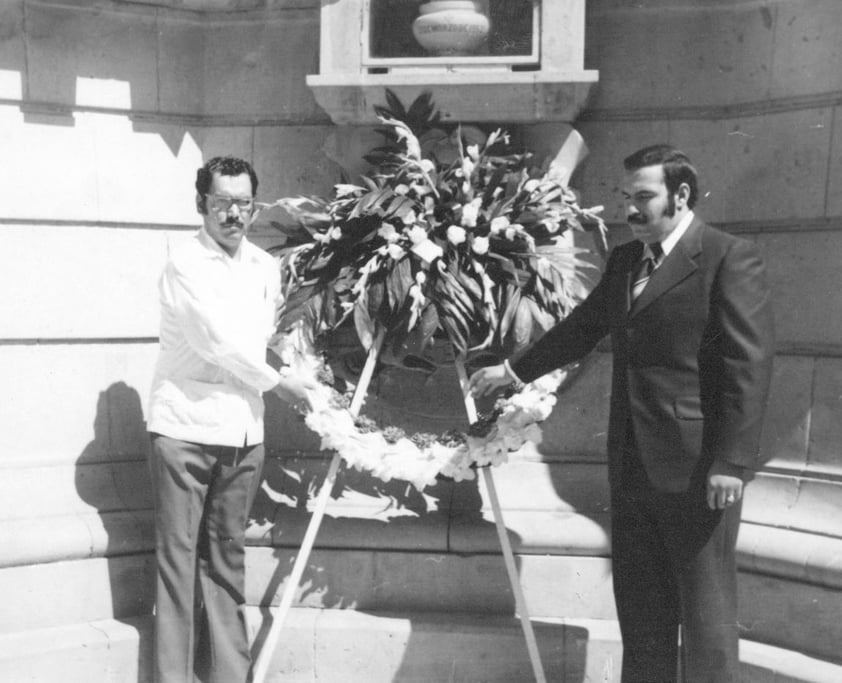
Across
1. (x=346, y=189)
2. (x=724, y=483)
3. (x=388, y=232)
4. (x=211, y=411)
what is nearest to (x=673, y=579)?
(x=724, y=483)

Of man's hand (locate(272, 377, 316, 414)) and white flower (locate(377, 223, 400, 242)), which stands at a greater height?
white flower (locate(377, 223, 400, 242))

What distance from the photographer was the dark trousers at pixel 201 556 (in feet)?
16.7

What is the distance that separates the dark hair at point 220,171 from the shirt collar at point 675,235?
1.77 m

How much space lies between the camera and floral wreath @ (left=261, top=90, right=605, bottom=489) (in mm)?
5059

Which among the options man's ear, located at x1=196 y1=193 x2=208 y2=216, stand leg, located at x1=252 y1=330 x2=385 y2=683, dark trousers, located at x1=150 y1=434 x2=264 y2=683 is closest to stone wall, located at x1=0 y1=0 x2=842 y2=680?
dark trousers, located at x1=150 y1=434 x2=264 y2=683

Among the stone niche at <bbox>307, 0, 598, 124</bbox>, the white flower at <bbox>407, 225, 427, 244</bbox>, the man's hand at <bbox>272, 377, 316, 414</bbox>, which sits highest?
the stone niche at <bbox>307, 0, 598, 124</bbox>

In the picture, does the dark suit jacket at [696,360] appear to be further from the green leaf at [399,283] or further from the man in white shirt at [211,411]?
the man in white shirt at [211,411]

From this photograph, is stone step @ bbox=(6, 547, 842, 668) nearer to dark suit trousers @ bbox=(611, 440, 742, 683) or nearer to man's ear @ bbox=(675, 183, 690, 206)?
dark suit trousers @ bbox=(611, 440, 742, 683)

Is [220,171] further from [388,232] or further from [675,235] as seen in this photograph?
[675,235]

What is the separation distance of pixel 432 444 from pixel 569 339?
0.77 m

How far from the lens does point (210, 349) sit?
195 inches

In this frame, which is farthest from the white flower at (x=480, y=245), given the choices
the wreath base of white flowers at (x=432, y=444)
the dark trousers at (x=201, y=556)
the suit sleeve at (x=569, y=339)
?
the dark trousers at (x=201, y=556)

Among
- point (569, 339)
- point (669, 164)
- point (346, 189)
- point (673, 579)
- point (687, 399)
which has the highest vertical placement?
point (669, 164)

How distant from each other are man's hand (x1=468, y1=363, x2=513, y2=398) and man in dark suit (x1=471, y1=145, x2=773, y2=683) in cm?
58
